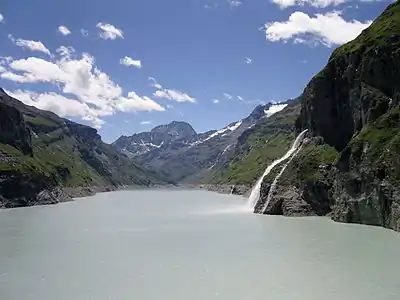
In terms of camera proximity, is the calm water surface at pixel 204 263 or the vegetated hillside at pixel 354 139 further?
the vegetated hillside at pixel 354 139

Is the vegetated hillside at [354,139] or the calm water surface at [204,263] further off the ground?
the vegetated hillside at [354,139]

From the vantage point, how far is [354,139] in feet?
285

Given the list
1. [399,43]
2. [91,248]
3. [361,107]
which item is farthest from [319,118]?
[91,248]

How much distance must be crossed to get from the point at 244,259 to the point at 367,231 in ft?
90.0

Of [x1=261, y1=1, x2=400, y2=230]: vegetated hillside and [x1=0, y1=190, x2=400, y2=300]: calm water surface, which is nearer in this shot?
[x1=0, y1=190, x2=400, y2=300]: calm water surface

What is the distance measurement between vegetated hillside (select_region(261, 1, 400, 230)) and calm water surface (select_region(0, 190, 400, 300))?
248 inches

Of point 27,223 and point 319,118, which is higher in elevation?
point 319,118

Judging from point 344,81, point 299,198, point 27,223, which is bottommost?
point 27,223

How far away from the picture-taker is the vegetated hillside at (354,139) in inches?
2884

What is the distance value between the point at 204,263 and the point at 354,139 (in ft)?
164

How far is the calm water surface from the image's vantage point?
3528 cm

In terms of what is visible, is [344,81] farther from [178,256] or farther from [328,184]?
[178,256]

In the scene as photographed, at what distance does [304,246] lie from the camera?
56.8 metres

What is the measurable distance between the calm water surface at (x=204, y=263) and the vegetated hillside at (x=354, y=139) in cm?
630
